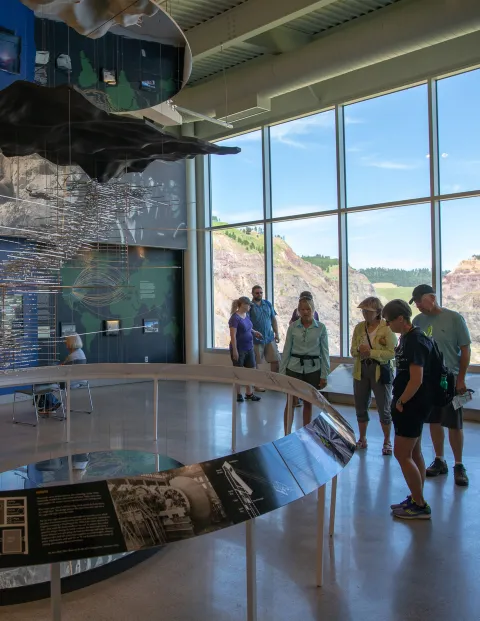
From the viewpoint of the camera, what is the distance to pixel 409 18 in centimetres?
762

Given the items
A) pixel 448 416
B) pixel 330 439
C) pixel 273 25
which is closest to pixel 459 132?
pixel 273 25

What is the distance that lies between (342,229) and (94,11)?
749 cm

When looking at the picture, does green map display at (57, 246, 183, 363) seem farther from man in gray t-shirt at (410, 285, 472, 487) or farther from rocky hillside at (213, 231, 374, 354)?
man in gray t-shirt at (410, 285, 472, 487)

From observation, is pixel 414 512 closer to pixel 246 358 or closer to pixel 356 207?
pixel 246 358

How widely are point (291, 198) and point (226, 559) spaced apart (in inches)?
323

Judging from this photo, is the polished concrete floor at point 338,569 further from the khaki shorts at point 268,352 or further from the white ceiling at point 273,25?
the white ceiling at point 273,25

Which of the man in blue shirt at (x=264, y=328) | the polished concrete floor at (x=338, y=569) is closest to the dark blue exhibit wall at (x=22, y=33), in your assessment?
the polished concrete floor at (x=338, y=569)

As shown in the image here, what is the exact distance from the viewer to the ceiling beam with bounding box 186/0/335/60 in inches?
292

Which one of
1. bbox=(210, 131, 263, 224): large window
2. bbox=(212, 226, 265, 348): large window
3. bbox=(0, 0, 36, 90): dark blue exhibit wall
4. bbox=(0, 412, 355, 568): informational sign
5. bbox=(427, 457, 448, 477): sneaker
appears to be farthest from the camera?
bbox=(212, 226, 265, 348): large window

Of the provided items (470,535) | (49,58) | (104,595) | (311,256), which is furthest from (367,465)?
(311,256)

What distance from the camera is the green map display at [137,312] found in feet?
34.8

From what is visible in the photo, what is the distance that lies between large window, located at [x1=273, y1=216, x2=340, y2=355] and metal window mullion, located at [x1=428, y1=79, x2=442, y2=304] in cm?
186

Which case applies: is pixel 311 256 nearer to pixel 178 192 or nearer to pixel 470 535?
pixel 178 192

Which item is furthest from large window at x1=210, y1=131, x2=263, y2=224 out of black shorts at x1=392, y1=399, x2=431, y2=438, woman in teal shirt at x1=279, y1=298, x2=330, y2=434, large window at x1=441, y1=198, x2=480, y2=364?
black shorts at x1=392, y1=399, x2=431, y2=438
